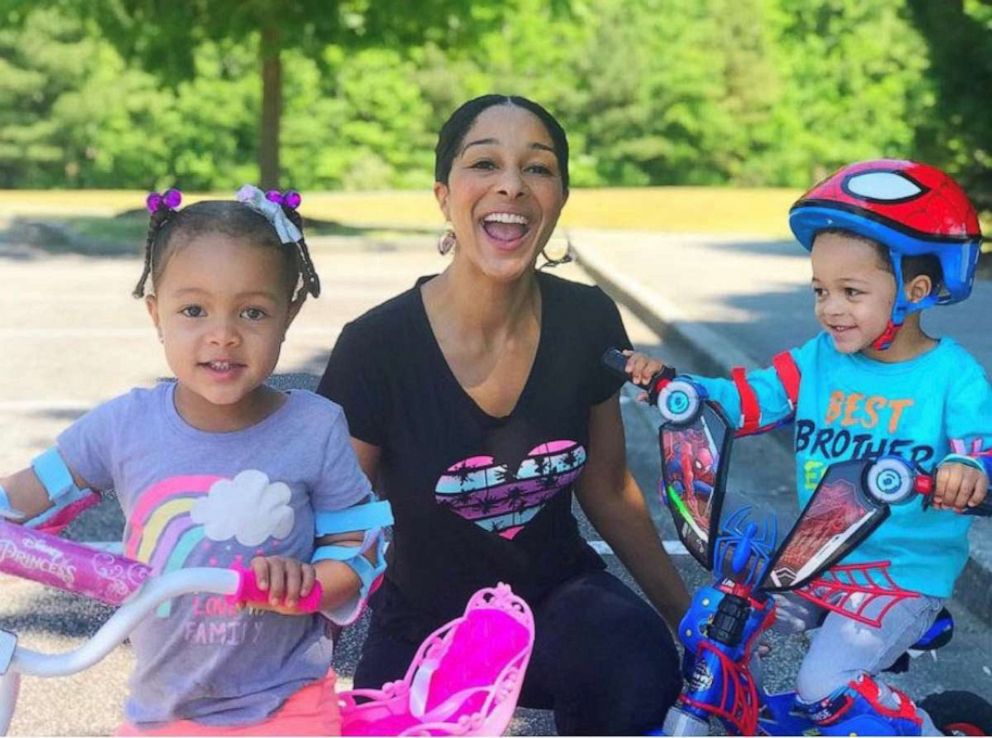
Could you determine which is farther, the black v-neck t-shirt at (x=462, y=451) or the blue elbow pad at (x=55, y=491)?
the black v-neck t-shirt at (x=462, y=451)

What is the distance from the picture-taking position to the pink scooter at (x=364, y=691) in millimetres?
2053

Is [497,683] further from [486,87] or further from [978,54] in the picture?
[486,87]

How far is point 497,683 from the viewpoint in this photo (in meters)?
2.33

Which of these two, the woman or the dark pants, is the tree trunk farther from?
the dark pants

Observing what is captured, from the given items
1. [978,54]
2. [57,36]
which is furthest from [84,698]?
[57,36]

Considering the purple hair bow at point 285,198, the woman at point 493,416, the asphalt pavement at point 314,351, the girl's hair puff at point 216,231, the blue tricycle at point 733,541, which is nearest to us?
the blue tricycle at point 733,541

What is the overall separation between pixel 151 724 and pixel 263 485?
0.45m

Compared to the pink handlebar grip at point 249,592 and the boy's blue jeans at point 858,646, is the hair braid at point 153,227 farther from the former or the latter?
the boy's blue jeans at point 858,646

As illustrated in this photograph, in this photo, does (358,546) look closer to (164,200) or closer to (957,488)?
(164,200)

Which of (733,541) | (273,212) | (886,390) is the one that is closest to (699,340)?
(886,390)

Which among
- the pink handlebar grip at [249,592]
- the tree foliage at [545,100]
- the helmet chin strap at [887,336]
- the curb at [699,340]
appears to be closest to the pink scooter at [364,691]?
the pink handlebar grip at [249,592]

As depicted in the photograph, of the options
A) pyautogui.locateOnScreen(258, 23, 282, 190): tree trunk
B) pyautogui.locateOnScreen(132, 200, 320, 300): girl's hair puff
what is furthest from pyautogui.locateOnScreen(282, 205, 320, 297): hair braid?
pyautogui.locateOnScreen(258, 23, 282, 190): tree trunk

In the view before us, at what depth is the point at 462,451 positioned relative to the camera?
3096 mm

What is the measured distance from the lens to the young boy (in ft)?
9.02
